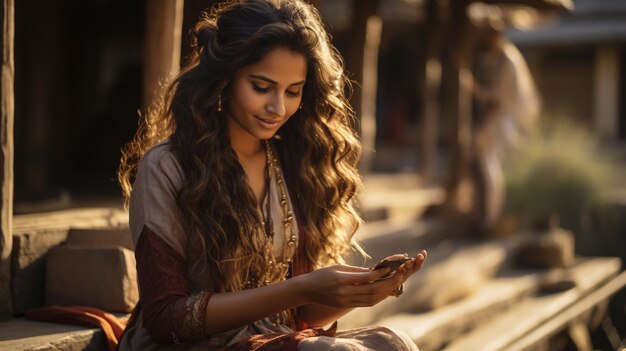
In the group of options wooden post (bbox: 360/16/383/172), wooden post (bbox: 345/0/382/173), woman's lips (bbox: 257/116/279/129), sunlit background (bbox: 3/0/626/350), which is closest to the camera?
woman's lips (bbox: 257/116/279/129)

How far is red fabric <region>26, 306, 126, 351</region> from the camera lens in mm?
3115

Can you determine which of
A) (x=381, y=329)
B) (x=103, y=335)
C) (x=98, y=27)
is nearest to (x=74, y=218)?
(x=103, y=335)

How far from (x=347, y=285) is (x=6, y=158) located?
166 cm

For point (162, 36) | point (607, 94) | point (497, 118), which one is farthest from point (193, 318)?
point (607, 94)

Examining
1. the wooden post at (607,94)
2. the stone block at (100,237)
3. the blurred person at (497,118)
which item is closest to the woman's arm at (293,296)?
the stone block at (100,237)

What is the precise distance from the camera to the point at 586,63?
765 inches

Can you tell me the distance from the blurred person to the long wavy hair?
5670 mm

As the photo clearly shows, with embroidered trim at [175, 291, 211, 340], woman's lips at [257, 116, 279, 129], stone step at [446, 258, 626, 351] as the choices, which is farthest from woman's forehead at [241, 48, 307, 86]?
stone step at [446, 258, 626, 351]

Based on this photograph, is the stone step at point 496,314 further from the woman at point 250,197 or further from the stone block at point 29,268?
the woman at point 250,197

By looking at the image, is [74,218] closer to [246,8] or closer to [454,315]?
[246,8]

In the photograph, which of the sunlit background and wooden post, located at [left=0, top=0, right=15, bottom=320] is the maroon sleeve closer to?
wooden post, located at [left=0, top=0, right=15, bottom=320]

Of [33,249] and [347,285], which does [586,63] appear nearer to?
[33,249]

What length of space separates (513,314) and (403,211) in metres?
2.03

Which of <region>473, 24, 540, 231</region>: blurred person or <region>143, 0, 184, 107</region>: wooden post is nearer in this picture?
<region>143, 0, 184, 107</region>: wooden post
